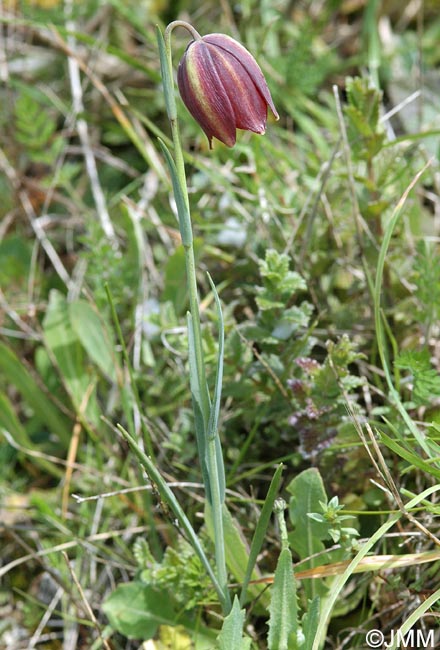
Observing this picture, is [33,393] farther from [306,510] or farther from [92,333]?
[306,510]

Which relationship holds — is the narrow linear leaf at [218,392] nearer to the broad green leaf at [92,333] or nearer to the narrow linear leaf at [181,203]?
the narrow linear leaf at [181,203]

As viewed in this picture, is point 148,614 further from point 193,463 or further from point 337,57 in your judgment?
point 337,57

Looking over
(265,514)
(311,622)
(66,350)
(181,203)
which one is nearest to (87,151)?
(66,350)

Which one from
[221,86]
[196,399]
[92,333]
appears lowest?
[92,333]

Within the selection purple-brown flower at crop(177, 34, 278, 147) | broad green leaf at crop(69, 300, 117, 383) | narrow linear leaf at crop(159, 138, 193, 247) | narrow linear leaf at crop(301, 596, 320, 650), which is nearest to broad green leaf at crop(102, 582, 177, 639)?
narrow linear leaf at crop(301, 596, 320, 650)

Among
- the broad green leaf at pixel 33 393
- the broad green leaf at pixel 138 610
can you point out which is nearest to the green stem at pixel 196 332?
the broad green leaf at pixel 138 610

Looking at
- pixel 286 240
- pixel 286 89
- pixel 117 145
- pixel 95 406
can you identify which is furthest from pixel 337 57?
pixel 95 406

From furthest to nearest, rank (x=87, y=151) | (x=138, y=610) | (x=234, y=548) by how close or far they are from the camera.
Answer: (x=87, y=151), (x=138, y=610), (x=234, y=548)
